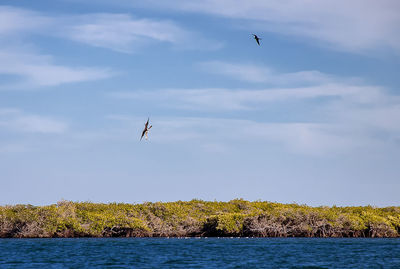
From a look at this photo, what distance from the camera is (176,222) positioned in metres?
79.6

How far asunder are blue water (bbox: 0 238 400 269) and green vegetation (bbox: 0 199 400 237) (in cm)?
651

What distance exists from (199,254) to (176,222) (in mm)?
25730

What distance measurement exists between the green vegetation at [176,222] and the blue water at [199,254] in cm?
651

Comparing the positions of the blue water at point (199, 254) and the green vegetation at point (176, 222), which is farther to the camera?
the green vegetation at point (176, 222)

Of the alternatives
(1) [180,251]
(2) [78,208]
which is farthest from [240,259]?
(2) [78,208]

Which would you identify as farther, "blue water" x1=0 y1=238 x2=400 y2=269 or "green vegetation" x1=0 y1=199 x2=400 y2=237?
"green vegetation" x1=0 y1=199 x2=400 y2=237

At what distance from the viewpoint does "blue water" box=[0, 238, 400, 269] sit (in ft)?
153

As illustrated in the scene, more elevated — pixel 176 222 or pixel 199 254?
pixel 176 222

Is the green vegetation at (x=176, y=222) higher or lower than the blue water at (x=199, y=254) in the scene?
higher

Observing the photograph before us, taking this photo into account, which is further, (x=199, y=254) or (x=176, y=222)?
(x=176, y=222)

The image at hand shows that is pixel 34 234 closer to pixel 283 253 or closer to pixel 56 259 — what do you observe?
pixel 56 259

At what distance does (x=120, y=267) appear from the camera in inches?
1770

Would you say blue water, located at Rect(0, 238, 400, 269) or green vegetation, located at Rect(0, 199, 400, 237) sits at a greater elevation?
green vegetation, located at Rect(0, 199, 400, 237)

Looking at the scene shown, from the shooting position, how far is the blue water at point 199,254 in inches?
1833
